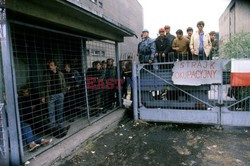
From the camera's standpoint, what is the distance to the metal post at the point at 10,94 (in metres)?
3.39

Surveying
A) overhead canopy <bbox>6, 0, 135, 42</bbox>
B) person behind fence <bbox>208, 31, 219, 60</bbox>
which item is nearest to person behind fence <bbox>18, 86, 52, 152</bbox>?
overhead canopy <bbox>6, 0, 135, 42</bbox>

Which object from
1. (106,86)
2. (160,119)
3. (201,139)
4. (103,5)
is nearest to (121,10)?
(103,5)

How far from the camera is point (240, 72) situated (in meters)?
5.18

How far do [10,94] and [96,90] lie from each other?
11.1 ft

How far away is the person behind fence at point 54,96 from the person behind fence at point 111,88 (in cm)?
221

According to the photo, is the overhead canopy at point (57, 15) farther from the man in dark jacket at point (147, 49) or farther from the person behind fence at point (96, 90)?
the person behind fence at point (96, 90)

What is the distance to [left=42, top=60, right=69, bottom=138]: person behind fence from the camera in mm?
4898

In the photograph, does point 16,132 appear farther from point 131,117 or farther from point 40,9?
point 131,117

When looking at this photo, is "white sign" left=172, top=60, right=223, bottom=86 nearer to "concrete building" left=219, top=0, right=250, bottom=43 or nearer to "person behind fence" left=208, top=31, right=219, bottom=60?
"person behind fence" left=208, top=31, right=219, bottom=60

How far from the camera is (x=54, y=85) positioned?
4973 mm

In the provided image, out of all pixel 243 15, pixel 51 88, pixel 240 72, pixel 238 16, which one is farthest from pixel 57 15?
pixel 238 16

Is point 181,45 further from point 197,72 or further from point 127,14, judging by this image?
point 127,14

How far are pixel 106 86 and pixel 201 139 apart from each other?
3.57 m

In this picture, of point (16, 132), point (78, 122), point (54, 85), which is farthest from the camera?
point (78, 122)
